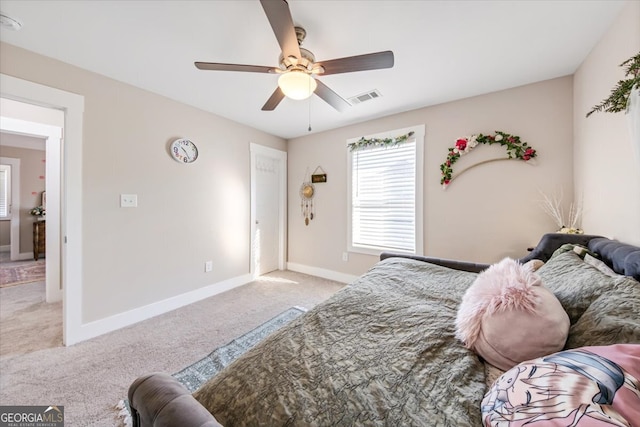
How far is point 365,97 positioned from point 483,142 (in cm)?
139

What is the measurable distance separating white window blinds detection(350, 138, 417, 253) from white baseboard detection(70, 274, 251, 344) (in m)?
2.01

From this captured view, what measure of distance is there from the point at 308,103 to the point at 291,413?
2.85 m

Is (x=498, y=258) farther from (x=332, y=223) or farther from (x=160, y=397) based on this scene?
(x=160, y=397)

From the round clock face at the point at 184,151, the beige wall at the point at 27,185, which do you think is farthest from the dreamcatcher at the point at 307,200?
the beige wall at the point at 27,185

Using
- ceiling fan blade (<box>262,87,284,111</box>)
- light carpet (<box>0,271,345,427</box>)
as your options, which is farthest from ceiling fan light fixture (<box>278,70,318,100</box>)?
light carpet (<box>0,271,345,427</box>)

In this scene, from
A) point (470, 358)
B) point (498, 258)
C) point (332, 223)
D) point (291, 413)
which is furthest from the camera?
point (332, 223)

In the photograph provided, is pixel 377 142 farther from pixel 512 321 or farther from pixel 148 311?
pixel 148 311

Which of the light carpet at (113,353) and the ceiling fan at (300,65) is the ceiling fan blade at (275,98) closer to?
the ceiling fan at (300,65)

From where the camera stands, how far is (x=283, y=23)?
4.26ft

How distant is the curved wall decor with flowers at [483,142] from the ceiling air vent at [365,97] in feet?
3.56

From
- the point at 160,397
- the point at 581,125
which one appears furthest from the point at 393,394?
the point at 581,125

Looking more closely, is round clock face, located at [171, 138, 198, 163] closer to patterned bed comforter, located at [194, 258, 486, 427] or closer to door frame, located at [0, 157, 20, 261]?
patterned bed comforter, located at [194, 258, 486, 427]

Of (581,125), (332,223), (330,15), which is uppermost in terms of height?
(330,15)

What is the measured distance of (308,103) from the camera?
2.82m
